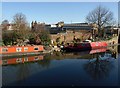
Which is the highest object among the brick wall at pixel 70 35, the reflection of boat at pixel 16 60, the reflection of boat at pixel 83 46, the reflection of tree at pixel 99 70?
the brick wall at pixel 70 35

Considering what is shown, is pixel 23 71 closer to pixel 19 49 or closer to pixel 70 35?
pixel 19 49

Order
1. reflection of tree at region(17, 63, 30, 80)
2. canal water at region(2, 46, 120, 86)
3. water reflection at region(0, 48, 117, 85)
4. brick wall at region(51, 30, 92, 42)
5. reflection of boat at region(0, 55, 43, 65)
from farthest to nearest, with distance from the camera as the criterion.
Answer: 1. brick wall at region(51, 30, 92, 42)
2. reflection of boat at region(0, 55, 43, 65)
3. reflection of tree at region(17, 63, 30, 80)
4. water reflection at region(0, 48, 117, 85)
5. canal water at region(2, 46, 120, 86)

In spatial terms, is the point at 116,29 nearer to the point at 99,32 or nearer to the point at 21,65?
the point at 99,32

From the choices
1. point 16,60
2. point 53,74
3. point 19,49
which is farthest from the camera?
point 19,49

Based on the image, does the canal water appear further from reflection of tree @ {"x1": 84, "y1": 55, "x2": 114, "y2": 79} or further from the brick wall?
the brick wall

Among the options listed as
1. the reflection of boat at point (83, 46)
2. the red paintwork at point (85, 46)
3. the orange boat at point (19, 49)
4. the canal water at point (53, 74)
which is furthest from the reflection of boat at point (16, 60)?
the red paintwork at point (85, 46)

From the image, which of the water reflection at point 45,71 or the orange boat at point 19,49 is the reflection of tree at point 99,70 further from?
the orange boat at point 19,49

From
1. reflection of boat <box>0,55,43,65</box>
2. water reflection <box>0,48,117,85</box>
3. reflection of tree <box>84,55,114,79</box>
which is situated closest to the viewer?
water reflection <box>0,48,117,85</box>

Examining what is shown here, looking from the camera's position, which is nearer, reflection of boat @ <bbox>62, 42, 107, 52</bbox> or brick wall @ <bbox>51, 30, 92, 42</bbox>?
reflection of boat @ <bbox>62, 42, 107, 52</bbox>

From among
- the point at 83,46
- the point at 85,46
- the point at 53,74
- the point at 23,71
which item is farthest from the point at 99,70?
the point at 85,46

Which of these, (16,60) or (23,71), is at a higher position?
(16,60)

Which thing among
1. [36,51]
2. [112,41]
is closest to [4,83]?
[36,51]

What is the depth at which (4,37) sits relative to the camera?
2539cm

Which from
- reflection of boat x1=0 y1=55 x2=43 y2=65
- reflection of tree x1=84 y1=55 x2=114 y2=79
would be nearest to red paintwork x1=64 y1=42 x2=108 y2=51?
reflection of boat x1=0 y1=55 x2=43 y2=65
